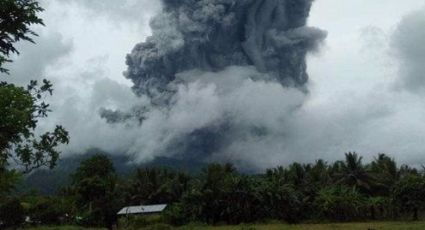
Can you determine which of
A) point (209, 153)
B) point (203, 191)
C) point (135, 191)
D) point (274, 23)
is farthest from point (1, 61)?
point (209, 153)

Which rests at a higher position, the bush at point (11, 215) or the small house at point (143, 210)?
the small house at point (143, 210)

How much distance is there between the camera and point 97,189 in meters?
79.0

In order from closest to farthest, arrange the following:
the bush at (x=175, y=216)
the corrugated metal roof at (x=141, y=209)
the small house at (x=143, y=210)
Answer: the bush at (x=175, y=216) < the small house at (x=143, y=210) < the corrugated metal roof at (x=141, y=209)

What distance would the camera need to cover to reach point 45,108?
32.7 feet

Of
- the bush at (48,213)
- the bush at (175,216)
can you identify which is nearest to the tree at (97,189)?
the bush at (48,213)

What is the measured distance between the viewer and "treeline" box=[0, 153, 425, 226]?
2815 inches

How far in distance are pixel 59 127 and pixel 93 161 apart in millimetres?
72776

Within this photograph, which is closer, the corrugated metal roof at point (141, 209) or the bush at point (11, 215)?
the bush at point (11, 215)

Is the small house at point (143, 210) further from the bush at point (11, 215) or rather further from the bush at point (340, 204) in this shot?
the bush at point (340, 204)

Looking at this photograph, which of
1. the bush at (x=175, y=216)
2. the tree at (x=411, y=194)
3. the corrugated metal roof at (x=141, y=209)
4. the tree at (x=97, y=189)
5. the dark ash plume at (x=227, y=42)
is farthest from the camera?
the dark ash plume at (x=227, y=42)

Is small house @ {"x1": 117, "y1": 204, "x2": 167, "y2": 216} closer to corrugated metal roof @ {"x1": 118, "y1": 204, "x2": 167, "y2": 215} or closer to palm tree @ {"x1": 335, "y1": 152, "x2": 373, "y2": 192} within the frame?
corrugated metal roof @ {"x1": 118, "y1": 204, "x2": 167, "y2": 215}

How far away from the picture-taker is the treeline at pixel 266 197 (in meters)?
71.5

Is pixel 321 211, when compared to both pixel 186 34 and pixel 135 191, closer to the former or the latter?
pixel 135 191

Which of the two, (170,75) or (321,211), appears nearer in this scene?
(321,211)
